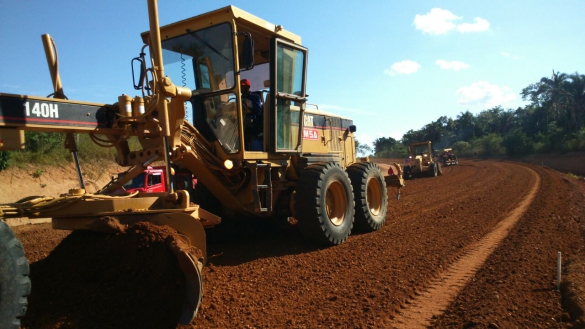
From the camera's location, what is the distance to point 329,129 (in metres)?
8.80

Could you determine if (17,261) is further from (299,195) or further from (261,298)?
(299,195)

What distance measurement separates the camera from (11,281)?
2.93 metres

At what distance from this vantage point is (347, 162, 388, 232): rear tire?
7.96m

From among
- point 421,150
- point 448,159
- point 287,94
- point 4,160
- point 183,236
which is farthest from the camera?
point 448,159

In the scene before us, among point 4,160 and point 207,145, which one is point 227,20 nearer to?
point 207,145

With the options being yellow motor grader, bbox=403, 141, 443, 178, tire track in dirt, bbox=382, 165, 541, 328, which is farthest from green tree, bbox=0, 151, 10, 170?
yellow motor grader, bbox=403, 141, 443, 178

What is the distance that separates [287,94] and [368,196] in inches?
123

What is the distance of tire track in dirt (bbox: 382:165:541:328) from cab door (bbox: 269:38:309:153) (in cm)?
303

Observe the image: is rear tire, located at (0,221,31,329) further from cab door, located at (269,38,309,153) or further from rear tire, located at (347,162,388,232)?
rear tire, located at (347,162,388,232)

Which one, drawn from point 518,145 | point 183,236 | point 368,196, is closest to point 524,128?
point 518,145

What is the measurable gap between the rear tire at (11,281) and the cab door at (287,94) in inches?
162

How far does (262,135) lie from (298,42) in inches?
67.7

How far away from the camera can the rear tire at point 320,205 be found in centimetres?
648

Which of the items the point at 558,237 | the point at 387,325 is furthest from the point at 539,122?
the point at 387,325
